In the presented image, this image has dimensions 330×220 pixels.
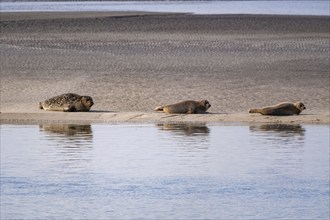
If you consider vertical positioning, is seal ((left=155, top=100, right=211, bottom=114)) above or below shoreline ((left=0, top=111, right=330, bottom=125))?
above

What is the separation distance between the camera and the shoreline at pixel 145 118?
15625 millimetres

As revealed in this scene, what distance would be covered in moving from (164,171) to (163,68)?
9761 mm

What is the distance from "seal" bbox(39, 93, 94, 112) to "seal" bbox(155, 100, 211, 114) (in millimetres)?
1198

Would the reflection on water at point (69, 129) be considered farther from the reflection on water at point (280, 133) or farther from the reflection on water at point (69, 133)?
the reflection on water at point (280, 133)

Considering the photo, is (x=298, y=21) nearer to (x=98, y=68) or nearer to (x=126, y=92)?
(x=98, y=68)

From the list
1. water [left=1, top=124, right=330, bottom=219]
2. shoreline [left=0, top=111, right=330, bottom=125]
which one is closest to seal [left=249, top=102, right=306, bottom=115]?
shoreline [left=0, top=111, right=330, bottom=125]

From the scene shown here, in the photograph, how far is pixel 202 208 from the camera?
32.9 ft

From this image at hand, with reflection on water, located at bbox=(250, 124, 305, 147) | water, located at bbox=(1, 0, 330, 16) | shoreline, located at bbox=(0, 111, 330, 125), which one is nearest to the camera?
reflection on water, located at bbox=(250, 124, 305, 147)

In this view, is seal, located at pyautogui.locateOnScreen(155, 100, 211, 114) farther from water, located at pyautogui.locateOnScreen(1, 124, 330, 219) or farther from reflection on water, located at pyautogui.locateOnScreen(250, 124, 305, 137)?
reflection on water, located at pyautogui.locateOnScreen(250, 124, 305, 137)

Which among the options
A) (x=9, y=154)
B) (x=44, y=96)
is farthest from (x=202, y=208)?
(x=44, y=96)

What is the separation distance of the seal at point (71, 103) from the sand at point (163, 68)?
14 centimetres

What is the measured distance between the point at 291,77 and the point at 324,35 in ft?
30.6

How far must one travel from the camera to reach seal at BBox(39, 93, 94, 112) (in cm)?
1623

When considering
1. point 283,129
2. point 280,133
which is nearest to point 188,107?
point 283,129
